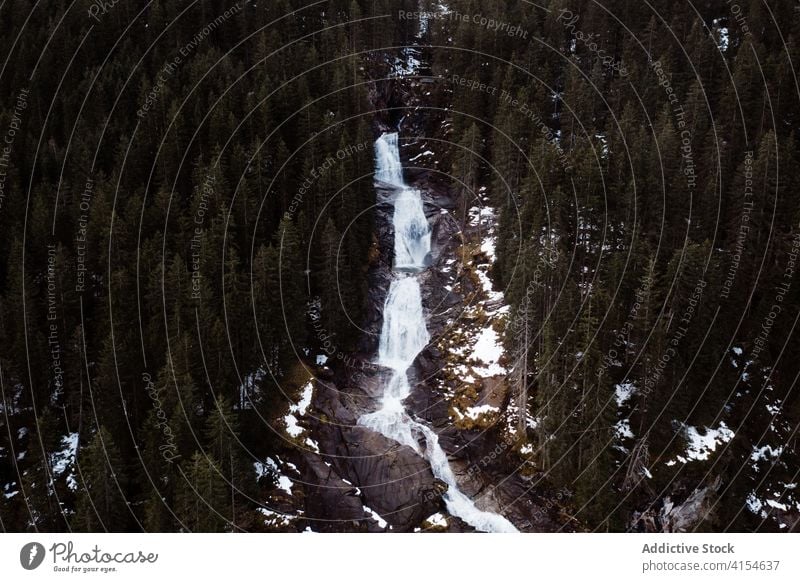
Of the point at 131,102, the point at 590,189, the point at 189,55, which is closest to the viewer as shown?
the point at 590,189

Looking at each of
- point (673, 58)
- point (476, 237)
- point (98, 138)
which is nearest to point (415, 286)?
point (476, 237)

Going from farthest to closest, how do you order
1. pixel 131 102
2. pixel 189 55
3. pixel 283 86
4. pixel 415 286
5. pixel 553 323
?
pixel 189 55, pixel 131 102, pixel 283 86, pixel 415 286, pixel 553 323

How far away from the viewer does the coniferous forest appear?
47062 millimetres

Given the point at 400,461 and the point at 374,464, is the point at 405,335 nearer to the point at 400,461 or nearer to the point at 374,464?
the point at 400,461

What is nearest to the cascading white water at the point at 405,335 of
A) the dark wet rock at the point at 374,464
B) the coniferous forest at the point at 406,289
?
the coniferous forest at the point at 406,289

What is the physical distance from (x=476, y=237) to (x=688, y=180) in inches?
763

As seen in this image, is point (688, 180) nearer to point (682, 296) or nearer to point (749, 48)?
point (682, 296)

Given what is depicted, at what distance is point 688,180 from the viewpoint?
6172 centimetres

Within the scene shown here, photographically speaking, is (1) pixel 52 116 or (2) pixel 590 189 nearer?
(2) pixel 590 189

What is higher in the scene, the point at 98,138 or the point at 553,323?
the point at 98,138
